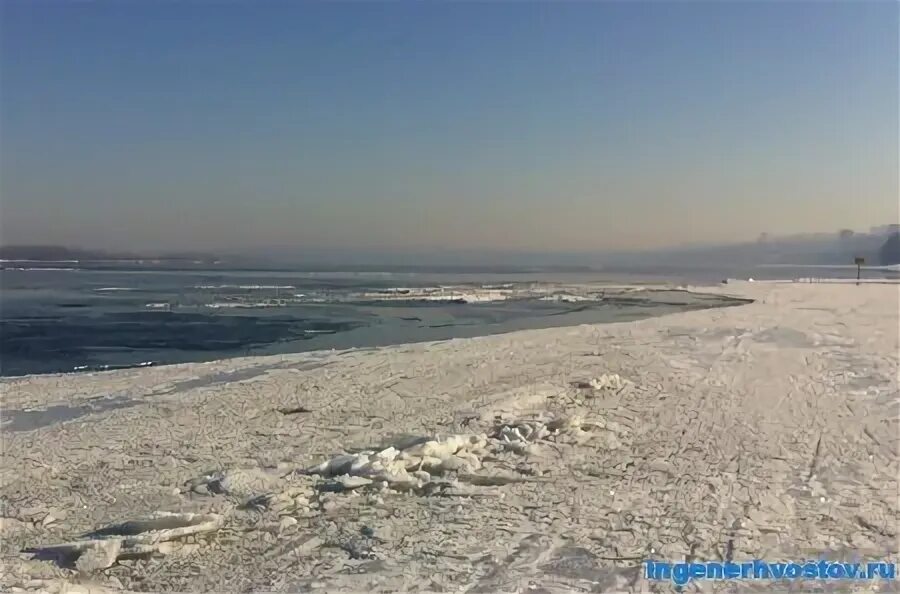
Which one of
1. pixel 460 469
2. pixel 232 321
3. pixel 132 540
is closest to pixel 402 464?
pixel 460 469

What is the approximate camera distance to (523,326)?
21.4 m

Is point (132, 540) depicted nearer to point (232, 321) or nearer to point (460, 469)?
point (460, 469)

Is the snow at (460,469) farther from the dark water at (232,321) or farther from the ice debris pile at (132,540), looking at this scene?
the dark water at (232,321)

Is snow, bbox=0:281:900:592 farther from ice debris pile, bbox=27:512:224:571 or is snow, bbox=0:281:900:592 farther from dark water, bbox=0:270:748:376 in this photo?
dark water, bbox=0:270:748:376

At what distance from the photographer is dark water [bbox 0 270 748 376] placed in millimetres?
16141

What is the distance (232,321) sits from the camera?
71.8 ft

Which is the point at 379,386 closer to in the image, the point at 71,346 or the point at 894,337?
the point at 71,346

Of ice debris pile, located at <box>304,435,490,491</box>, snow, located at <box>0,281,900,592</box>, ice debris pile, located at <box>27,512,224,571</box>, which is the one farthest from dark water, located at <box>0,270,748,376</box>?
ice debris pile, located at <box>27,512,224,571</box>

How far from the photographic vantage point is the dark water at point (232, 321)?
16141mm

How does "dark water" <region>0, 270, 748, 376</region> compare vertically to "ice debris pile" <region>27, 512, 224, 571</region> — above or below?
above

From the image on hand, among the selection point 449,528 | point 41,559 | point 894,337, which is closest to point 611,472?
point 449,528

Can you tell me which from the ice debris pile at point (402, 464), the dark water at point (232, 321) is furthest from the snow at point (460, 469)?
the dark water at point (232, 321)

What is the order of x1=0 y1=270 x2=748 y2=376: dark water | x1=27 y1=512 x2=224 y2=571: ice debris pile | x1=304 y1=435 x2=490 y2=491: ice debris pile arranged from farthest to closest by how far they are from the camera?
x1=0 y1=270 x2=748 y2=376: dark water < x1=304 y1=435 x2=490 y2=491: ice debris pile < x1=27 y1=512 x2=224 y2=571: ice debris pile

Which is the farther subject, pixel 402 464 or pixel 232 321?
pixel 232 321
